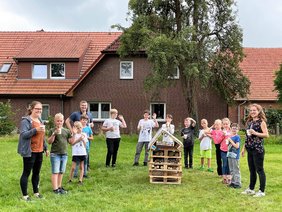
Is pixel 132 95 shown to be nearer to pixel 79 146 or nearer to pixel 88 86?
pixel 88 86

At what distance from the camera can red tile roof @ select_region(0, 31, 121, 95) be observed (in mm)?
27828

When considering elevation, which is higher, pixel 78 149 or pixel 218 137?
pixel 218 137

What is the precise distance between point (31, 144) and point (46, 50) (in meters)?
21.7

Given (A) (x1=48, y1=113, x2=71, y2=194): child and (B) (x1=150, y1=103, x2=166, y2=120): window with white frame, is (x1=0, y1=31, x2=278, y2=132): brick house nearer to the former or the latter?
(B) (x1=150, y1=103, x2=166, y2=120): window with white frame

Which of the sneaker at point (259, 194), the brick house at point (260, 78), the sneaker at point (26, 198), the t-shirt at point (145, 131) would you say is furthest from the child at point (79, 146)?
the brick house at point (260, 78)

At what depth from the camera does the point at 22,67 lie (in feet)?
93.2

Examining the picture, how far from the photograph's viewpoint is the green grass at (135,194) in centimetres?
746

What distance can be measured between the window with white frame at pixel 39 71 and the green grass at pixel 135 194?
675 inches

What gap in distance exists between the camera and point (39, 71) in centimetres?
2855

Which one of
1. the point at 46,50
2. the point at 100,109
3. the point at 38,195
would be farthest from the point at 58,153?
the point at 46,50

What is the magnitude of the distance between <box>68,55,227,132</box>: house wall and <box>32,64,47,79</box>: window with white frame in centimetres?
294

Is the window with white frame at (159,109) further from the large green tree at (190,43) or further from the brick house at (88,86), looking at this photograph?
the large green tree at (190,43)

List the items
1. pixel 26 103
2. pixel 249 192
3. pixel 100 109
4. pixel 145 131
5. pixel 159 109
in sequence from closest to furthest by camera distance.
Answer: pixel 249 192 → pixel 145 131 → pixel 159 109 → pixel 100 109 → pixel 26 103

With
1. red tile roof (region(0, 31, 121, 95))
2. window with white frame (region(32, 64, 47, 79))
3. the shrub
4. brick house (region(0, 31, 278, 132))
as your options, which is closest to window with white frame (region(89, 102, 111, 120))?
brick house (region(0, 31, 278, 132))
